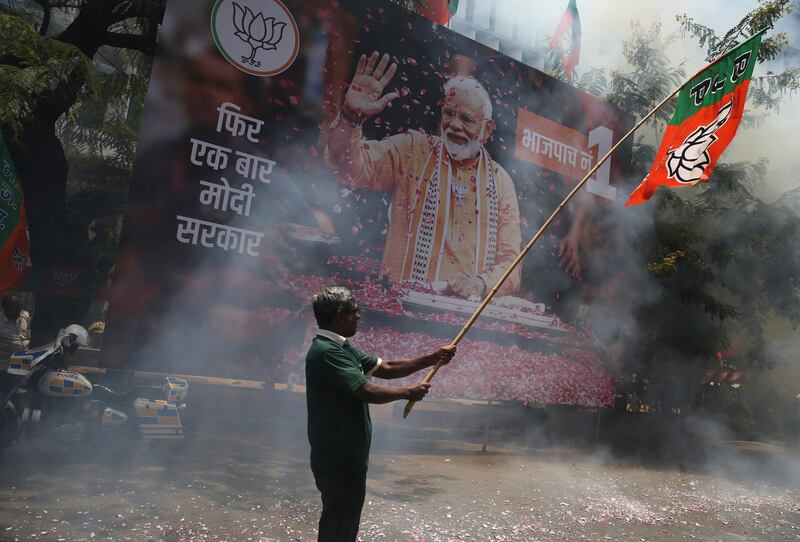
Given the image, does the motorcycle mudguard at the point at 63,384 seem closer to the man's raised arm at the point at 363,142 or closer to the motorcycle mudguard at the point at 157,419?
the motorcycle mudguard at the point at 157,419

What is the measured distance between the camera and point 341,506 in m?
2.33

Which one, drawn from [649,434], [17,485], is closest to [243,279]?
[17,485]

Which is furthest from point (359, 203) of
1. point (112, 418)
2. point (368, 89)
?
point (112, 418)

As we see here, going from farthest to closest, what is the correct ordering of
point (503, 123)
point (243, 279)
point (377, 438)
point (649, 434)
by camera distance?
point (649, 434), point (503, 123), point (377, 438), point (243, 279)

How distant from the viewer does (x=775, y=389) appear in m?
14.7

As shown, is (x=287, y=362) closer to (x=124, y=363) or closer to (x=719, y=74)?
(x=124, y=363)

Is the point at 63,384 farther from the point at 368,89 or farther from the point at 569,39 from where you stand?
the point at 569,39

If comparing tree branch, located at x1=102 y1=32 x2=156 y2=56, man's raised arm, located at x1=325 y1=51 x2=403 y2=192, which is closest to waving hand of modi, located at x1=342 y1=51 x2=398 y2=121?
man's raised arm, located at x1=325 y1=51 x2=403 y2=192

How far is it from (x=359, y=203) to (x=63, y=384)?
3.42 m

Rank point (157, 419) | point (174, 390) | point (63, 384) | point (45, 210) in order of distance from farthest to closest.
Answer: point (45, 210) < point (174, 390) < point (157, 419) < point (63, 384)

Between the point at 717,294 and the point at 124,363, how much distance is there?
11.5 m

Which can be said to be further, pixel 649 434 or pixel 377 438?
pixel 649 434

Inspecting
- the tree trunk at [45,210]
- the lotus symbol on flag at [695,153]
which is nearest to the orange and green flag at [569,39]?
the lotus symbol on flag at [695,153]

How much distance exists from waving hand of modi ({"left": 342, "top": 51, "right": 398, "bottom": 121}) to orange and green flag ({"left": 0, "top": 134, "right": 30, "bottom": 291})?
345 centimetres
